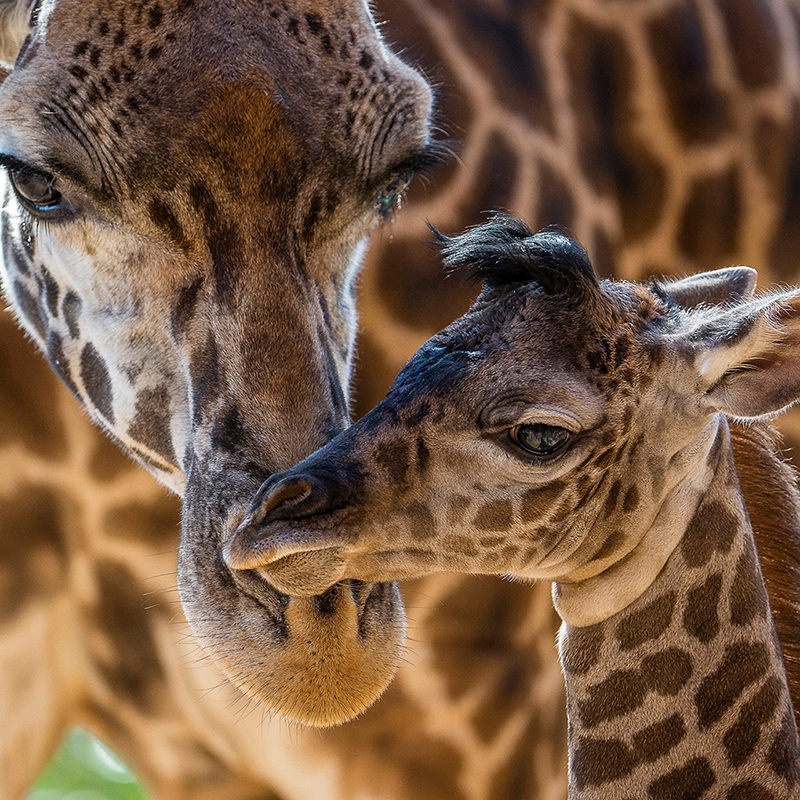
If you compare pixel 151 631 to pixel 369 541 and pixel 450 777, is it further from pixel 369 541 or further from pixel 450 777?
pixel 369 541

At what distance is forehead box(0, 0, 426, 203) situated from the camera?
1600 mm

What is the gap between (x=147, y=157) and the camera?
161 centimetres

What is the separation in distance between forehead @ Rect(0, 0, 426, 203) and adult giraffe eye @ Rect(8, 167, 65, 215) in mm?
39

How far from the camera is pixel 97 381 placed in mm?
1880

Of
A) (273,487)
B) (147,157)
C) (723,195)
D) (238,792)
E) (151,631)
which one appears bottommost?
(238,792)

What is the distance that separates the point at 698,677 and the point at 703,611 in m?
0.08

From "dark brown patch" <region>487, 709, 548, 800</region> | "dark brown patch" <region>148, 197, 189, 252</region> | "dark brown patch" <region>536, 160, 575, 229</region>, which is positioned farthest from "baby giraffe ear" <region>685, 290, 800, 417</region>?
"dark brown patch" <region>487, 709, 548, 800</region>

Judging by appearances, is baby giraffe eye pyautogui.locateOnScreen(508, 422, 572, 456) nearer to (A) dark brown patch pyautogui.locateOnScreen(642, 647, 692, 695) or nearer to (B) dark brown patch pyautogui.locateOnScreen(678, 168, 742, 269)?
(A) dark brown patch pyautogui.locateOnScreen(642, 647, 692, 695)

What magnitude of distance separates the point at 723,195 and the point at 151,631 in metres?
1.59

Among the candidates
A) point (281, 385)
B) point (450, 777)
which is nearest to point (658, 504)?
point (281, 385)

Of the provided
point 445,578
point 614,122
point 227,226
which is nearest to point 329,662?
point 227,226

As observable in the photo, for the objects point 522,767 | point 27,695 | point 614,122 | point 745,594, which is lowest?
point 522,767

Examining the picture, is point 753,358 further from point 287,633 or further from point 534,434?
point 287,633

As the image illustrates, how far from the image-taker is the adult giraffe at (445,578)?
2502mm
